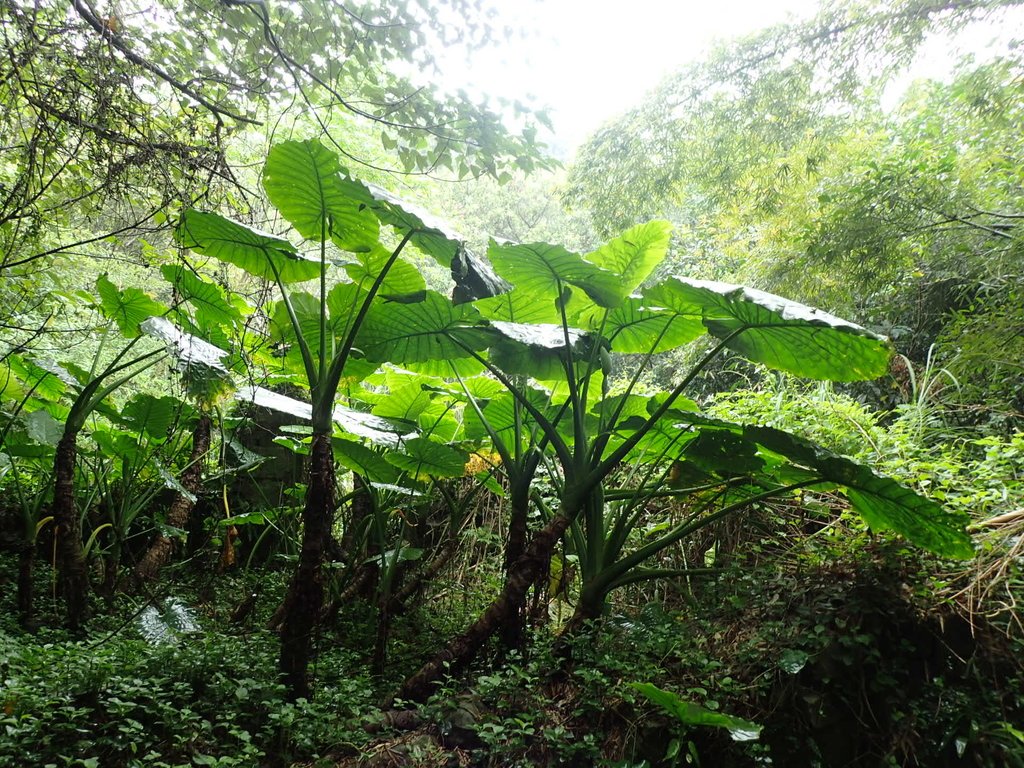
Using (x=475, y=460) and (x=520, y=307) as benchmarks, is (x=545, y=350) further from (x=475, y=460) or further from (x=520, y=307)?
(x=475, y=460)

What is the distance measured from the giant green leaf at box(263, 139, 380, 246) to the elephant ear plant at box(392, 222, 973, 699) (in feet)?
1.64

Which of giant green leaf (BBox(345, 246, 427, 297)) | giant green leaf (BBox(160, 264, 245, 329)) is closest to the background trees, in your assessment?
giant green leaf (BBox(345, 246, 427, 297))

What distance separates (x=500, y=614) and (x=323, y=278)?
128cm

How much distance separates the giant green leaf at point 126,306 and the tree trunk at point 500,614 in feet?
7.16

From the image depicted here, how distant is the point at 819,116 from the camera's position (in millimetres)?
4945

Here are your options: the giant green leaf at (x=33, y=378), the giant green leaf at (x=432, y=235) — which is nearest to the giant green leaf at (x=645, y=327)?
the giant green leaf at (x=432, y=235)

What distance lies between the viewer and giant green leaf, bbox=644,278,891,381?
1790 mm

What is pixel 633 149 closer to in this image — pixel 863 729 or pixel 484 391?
pixel 484 391

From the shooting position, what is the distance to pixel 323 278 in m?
2.01

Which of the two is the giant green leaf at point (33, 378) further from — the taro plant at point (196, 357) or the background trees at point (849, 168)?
the background trees at point (849, 168)

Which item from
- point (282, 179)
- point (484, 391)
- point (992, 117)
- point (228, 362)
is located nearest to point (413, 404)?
point (484, 391)

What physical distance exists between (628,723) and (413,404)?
1.75 metres

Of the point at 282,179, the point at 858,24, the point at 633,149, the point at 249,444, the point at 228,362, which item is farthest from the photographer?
the point at 633,149

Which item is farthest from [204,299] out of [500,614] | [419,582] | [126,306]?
[500,614]
